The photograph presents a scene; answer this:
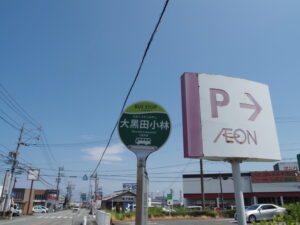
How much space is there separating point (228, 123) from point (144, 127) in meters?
1.28

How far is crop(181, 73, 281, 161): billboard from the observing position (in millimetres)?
3288

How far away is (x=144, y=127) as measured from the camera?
305 centimetres

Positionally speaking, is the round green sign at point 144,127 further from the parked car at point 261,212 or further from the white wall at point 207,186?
the white wall at point 207,186

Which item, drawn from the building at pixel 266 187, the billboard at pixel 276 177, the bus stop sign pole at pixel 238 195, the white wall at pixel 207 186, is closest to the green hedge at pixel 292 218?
the bus stop sign pole at pixel 238 195

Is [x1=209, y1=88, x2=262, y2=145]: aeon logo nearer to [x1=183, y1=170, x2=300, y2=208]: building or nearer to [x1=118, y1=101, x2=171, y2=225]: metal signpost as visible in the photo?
[x1=118, y1=101, x2=171, y2=225]: metal signpost

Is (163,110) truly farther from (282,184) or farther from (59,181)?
(59,181)

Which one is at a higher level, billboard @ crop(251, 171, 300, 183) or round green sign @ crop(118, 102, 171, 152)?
billboard @ crop(251, 171, 300, 183)

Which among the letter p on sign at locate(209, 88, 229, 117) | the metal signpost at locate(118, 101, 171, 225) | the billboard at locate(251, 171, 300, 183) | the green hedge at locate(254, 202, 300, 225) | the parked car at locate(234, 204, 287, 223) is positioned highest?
the billboard at locate(251, 171, 300, 183)

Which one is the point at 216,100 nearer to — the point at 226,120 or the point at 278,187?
the point at 226,120

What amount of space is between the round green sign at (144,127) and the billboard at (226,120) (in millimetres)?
404

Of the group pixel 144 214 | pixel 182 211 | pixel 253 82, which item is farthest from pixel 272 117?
pixel 182 211

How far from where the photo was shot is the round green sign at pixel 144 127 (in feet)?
9.87

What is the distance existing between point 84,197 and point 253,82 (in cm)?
6612

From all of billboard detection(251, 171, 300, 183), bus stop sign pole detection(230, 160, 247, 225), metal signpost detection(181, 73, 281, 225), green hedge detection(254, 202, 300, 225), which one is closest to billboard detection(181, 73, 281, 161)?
metal signpost detection(181, 73, 281, 225)
